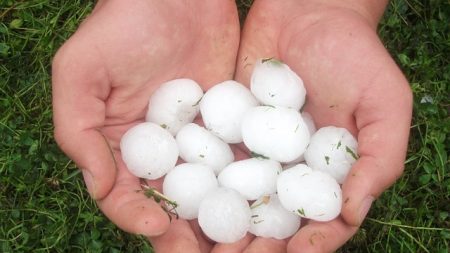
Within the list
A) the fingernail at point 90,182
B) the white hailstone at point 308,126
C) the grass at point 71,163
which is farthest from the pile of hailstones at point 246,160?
the grass at point 71,163

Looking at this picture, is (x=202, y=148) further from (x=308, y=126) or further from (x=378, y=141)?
(x=378, y=141)

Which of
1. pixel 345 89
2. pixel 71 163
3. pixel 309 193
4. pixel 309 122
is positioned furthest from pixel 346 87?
pixel 71 163

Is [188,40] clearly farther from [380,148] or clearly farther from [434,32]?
[434,32]

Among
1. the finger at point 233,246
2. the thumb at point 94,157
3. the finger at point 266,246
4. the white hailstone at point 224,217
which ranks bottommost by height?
the finger at point 233,246

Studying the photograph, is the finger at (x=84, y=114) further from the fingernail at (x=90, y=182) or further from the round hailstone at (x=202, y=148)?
the round hailstone at (x=202, y=148)

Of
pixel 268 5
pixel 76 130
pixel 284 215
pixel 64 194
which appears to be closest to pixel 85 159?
pixel 76 130

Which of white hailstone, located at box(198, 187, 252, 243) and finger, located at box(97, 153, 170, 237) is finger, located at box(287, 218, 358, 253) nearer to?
white hailstone, located at box(198, 187, 252, 243)

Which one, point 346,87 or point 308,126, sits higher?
point 346,87
